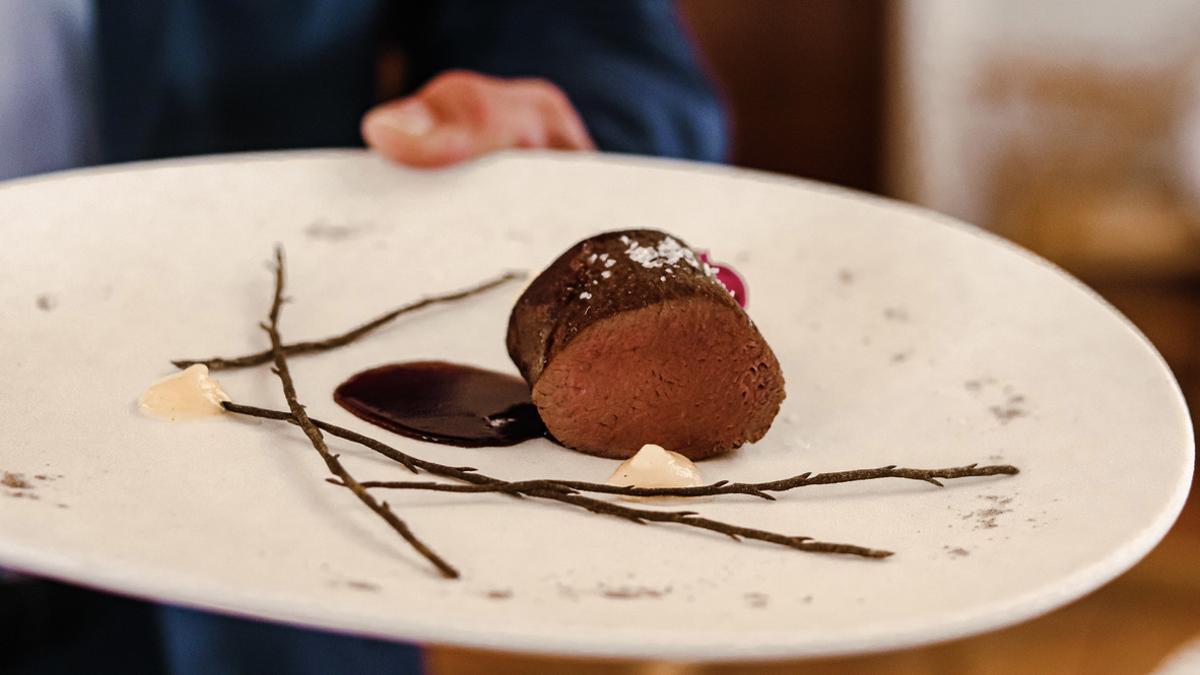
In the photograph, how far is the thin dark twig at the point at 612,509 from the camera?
42.1 inches

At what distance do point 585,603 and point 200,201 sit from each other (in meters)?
1.14

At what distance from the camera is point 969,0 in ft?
19.8

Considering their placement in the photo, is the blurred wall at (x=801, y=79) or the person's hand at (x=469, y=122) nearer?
the person's hand at (x=469, y=122)

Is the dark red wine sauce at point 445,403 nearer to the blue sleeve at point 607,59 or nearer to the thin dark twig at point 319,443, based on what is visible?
the thin dark twig at point 319,443

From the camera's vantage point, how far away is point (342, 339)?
1553mm

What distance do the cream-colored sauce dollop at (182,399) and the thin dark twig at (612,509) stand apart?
0.04m

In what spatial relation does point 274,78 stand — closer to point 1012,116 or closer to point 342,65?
point 342,65

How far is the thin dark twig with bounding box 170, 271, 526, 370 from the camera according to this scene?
1.45m

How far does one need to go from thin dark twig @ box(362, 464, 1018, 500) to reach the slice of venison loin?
107mm

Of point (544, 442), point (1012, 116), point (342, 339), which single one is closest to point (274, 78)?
point (342, 339)

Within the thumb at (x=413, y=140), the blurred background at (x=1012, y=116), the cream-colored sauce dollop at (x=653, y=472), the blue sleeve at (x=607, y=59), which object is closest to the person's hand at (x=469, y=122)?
the thumb at (x=413, y=140)

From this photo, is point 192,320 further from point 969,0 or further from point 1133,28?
point 1133,28

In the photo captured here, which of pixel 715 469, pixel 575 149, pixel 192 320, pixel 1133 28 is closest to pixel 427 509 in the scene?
pixel 715 469

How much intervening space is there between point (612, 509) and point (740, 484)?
0.54 feet
